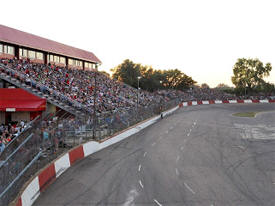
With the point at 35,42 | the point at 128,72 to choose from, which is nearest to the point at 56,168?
the point at 35,42

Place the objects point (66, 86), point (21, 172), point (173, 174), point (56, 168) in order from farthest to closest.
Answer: point (66, 86) → point (173, 174) → point (56, 168) → point (21, 172)

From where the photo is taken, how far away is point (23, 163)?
36.7ft

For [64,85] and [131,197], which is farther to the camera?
[64,85]

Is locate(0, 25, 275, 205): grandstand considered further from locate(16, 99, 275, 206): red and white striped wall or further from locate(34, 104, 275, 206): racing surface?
locate(34, 104, 275, 206): racing surface

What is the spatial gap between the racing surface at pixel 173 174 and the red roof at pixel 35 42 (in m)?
20.1

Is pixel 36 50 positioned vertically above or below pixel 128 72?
below

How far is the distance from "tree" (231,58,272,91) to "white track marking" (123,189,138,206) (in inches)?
3642

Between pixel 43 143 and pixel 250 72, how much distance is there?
3728 inches

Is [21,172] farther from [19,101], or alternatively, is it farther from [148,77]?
[148,77]

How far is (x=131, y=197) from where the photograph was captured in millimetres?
11625

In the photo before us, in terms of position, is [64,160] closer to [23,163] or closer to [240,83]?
[23,163]

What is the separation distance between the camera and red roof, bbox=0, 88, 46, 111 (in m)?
25.8

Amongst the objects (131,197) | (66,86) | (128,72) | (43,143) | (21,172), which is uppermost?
(128,72)

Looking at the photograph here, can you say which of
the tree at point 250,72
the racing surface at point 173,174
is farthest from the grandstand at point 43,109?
the tree at point 250,72
